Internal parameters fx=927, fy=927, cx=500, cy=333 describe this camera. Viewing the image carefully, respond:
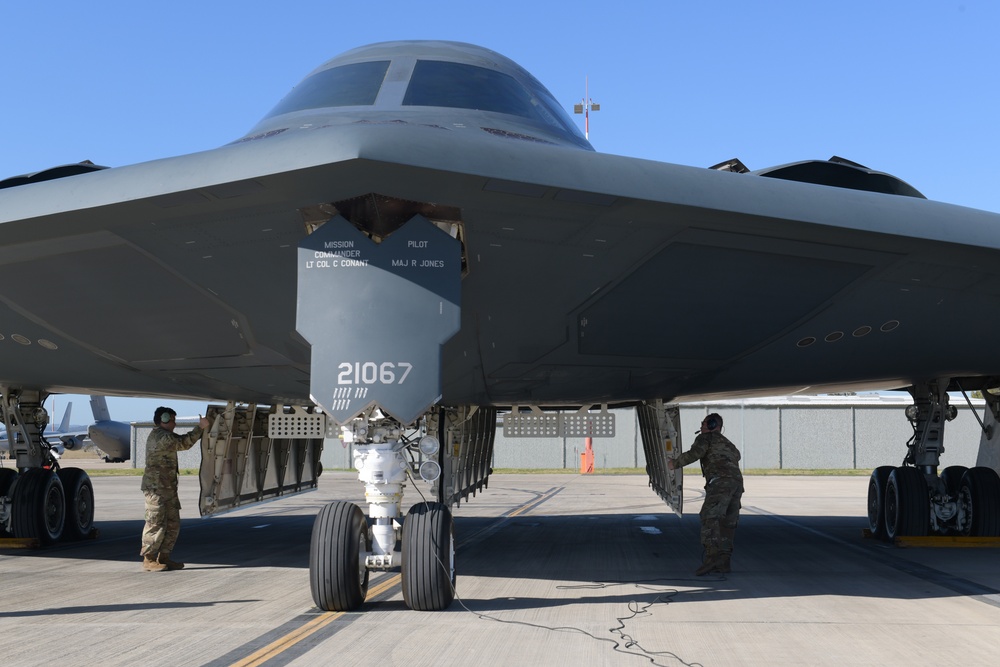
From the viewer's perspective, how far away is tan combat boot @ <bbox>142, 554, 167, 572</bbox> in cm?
968

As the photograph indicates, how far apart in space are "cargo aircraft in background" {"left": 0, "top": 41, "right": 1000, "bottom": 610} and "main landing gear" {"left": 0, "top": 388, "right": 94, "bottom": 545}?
2470 millimetres

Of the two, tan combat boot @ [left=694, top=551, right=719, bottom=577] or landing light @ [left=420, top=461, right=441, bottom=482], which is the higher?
landing light @ [left=420, top=461, right=441, bottom=482]

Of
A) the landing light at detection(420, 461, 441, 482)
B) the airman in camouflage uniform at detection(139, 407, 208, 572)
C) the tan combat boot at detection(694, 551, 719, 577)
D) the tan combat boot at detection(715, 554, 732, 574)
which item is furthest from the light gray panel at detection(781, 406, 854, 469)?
the landing light at detection(420, 461, 441, 482)

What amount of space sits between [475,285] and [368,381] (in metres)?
1.31

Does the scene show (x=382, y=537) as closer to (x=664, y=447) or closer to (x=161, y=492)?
(x=161, y=492)

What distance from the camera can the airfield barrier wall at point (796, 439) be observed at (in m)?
42.5

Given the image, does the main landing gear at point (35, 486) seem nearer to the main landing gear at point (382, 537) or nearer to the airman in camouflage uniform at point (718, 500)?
the main landing gear at point (382, 537)

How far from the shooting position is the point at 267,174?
5.75 m

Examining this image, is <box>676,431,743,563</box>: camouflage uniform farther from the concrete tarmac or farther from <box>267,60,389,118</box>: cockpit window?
<box>267,60,389,118</box>: cockpit window

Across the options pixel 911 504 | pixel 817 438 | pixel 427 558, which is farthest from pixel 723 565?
pixel 817 438

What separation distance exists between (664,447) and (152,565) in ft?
19.6

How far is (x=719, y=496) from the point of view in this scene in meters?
8.84

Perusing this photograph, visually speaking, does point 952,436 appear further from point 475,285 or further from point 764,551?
point 475,285

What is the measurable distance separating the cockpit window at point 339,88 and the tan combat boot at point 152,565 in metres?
4.77
